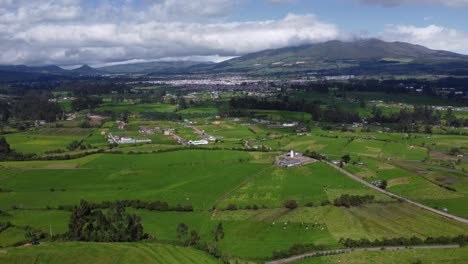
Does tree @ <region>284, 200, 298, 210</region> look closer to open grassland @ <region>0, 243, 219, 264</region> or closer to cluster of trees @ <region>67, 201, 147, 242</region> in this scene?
open grassland @ <region>0, 243, 219, 264</region>

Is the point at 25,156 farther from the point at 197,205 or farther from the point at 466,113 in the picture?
the point at 466,113

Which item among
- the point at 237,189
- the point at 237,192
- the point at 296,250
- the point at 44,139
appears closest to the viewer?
the point at 296,250

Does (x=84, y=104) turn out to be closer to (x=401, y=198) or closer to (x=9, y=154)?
(x=9, y=154)

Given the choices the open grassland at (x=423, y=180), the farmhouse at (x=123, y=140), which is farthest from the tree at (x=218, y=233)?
the farmhouse at (x=123, y=140)

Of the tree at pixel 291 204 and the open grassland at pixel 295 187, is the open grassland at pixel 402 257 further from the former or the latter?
the open grassland at pixel 295 187

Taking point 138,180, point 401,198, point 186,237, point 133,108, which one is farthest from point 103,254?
point 133,108

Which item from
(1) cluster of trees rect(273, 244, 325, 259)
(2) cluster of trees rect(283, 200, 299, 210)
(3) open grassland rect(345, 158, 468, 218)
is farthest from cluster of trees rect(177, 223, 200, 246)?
(3) open grassland rect(345, 158, 468, 218)

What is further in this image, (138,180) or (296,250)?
(138,180)
